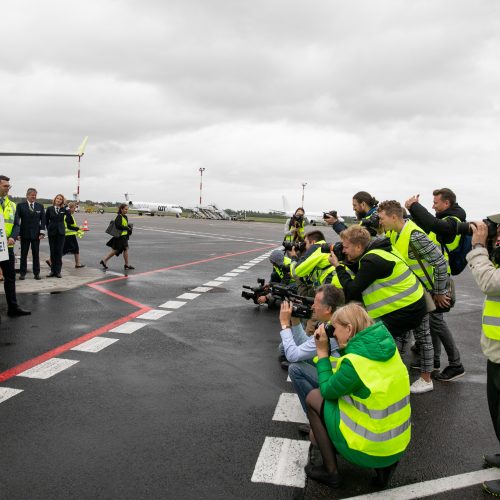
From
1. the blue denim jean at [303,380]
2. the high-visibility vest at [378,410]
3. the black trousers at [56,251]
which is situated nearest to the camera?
the high-visibility vest at [378,410]

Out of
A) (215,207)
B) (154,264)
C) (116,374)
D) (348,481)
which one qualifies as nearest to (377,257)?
(348,481)

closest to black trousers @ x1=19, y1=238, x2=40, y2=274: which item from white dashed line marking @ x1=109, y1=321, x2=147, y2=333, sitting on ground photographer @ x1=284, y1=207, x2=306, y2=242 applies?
white dashed line marking @ x1=109, y1=321, x2=147, y2=333

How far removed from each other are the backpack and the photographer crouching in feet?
6.71

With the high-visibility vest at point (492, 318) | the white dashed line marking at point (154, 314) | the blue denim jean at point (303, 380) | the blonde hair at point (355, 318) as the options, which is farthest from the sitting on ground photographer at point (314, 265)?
the white dashed line marking at point (154, 314)

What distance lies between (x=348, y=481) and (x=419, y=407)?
173 cm

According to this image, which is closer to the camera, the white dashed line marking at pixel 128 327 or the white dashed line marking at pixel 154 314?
the white dashed line marking at pixel 128 327

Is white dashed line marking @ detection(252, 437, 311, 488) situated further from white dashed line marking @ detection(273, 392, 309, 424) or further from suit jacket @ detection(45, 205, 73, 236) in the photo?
suit jacket @ detection(45, 205, 73, 236)

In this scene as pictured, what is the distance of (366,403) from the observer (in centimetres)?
297

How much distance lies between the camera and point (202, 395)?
186 inches

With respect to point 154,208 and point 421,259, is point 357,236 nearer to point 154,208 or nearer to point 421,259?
point 421,259

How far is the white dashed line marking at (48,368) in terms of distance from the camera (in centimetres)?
508

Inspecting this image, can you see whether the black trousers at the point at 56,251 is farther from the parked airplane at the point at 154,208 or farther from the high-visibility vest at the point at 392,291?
the parked airplane at the point at 154,208

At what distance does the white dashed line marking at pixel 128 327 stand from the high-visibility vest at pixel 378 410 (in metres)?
4.73

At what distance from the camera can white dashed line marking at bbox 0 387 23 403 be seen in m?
4.46
